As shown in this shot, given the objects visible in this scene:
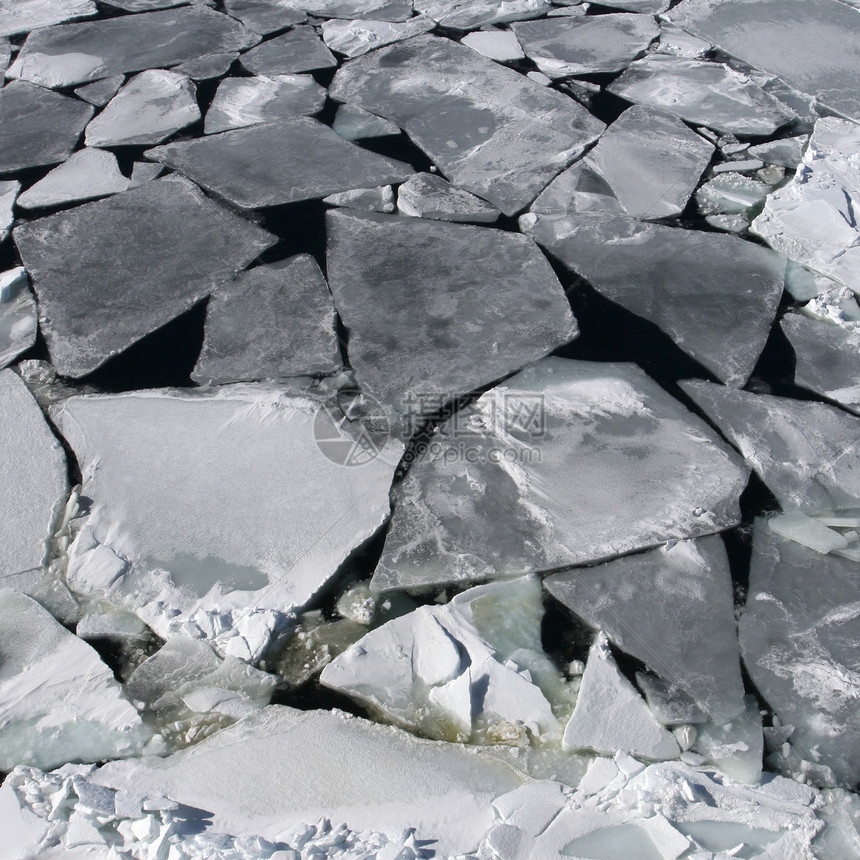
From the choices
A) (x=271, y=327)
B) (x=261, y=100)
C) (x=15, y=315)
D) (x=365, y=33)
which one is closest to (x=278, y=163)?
(x=261, y=100)

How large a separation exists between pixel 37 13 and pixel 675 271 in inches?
113

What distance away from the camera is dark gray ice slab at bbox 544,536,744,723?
1171 mm

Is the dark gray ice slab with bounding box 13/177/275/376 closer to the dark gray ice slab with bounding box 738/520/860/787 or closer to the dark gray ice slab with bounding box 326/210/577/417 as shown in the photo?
the dark gray ice slab with bounding box 326/210/577/417

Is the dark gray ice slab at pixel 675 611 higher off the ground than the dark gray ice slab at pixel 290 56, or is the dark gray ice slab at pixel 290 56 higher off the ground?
the dark gray ice slab at pixel 290 56

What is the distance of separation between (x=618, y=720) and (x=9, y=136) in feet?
8.05

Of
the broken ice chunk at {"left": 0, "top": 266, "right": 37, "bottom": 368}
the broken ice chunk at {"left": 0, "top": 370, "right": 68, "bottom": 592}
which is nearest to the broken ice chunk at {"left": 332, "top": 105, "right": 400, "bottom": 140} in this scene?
the broken ice chunk at {"left": 0, "top": 266, "right": 37, "bottom": 368}

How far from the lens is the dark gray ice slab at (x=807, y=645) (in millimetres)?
1118

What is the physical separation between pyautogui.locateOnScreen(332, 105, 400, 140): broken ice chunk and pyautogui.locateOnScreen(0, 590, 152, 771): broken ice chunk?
1678 millimetres

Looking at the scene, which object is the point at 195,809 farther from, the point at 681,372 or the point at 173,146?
the point at 173,146

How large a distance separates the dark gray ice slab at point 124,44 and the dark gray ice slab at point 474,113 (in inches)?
24.4
